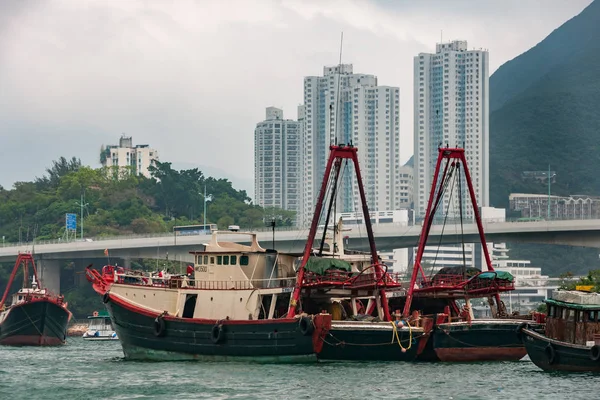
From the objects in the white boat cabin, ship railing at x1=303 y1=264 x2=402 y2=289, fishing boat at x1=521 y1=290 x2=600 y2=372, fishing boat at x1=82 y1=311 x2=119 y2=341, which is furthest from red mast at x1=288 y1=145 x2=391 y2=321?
fishing boat at x1=82 y1=311 x2=119 y2=341

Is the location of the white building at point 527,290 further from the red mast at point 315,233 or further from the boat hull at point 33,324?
the red mast at point 315,233

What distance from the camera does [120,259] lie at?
5074 inches

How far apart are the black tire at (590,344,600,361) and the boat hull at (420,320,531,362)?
7318 mm

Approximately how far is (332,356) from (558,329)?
9.37m

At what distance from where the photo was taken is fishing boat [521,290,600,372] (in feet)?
146

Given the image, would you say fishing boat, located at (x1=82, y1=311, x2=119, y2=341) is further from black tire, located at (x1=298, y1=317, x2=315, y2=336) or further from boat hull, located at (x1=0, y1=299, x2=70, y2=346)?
black tire, located at (x1=298, y1=317, x2=315, y2=336)

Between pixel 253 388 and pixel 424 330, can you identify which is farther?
pixel 424 330

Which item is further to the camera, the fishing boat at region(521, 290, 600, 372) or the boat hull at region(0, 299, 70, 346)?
the boat hull at region(0, 299, 70, 346)

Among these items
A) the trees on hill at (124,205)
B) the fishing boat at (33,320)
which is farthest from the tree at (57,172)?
the fishing boat at (33,320)

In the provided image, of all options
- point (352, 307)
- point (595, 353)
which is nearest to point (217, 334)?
point (352, 307)

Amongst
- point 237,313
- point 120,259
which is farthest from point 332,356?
point 120,259

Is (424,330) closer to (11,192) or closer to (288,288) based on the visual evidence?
(288,288)

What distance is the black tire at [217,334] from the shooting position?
51.2 meters

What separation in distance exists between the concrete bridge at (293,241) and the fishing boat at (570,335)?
170 ft
